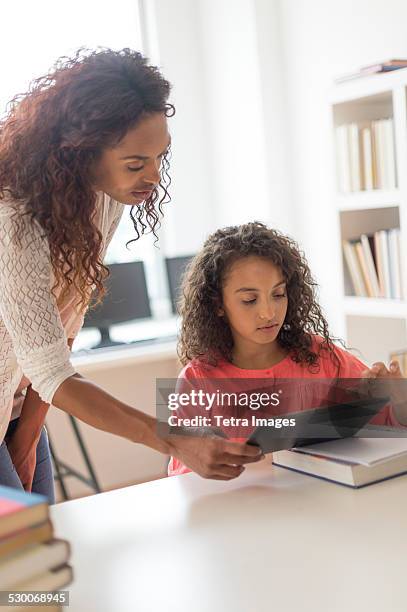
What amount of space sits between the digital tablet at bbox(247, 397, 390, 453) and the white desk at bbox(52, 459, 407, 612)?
67 millimetres

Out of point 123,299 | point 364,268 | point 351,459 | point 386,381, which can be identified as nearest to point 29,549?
point 351,459

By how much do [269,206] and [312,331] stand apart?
80.1 inches

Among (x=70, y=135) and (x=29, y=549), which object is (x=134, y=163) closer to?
(x=70, y=135)

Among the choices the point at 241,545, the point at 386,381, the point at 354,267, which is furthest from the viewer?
the point at 354,267

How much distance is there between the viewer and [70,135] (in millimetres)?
1293

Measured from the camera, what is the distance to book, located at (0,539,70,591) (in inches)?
26.8

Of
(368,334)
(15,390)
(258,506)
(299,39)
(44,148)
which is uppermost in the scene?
(299,39)

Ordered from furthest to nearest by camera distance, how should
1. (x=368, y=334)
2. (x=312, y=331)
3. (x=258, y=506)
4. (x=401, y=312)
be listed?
(x=368, y=334) → (x=401, y=312) → (x=312, y=331) → (x=258, y=506)

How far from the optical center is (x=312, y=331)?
1.92 meters

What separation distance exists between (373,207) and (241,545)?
7.11ft

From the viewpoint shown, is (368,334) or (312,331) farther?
(368,334)

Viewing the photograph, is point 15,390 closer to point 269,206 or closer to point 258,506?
point 258,506

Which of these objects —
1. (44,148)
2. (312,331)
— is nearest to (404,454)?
(312,331)

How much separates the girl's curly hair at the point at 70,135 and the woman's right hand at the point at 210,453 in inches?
13.5
